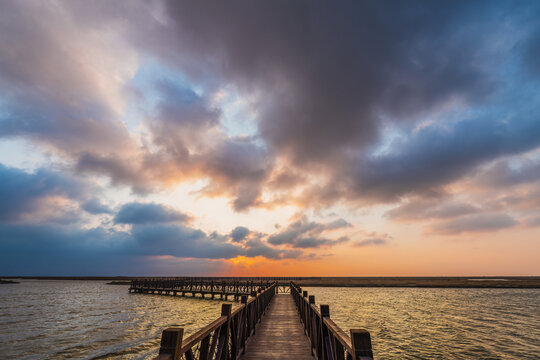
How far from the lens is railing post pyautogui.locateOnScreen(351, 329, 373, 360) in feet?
9.70

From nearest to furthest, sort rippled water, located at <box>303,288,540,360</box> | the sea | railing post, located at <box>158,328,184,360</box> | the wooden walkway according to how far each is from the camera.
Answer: railing post, located at <box>158,328,184,360</box> < the wooden walkway < rippled water, located at <box>303,288,540,360</box> < the sea

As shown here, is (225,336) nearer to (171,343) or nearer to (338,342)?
(338,342)

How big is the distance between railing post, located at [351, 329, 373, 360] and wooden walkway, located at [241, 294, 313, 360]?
4.68 metres

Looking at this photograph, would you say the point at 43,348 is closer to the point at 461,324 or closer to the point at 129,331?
the point at 129,331

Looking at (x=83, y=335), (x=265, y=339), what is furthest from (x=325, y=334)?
(x=83, y=335)

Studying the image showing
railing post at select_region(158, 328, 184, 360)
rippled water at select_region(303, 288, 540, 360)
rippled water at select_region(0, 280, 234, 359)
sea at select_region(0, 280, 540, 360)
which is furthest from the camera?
rippled water at select_region(0, 280, 234, 359)

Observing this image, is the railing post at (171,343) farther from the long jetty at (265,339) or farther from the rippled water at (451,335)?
the rippled water at (451,335)

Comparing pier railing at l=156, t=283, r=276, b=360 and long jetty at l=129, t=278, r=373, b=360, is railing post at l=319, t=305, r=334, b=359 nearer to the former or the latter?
long jetty at l=129, t=278, r=373, b=360

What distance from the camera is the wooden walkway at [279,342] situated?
23.2 feet

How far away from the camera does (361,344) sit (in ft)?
9.85

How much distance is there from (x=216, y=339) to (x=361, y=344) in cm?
339

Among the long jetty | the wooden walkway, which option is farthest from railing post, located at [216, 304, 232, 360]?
the wooden walkway

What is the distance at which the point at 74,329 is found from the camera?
1938 centimetres

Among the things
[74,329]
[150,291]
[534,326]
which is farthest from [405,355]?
[150,291]
